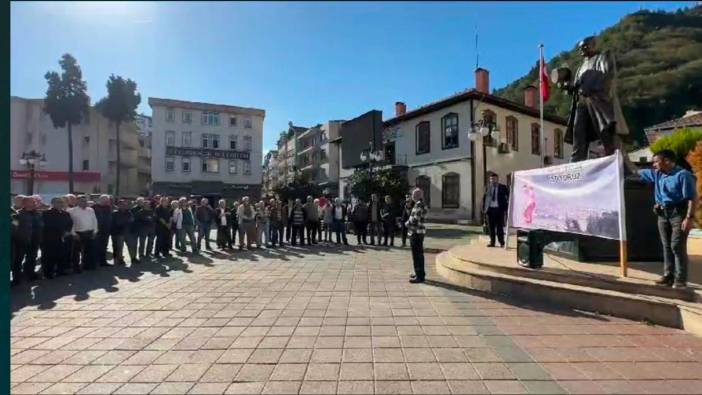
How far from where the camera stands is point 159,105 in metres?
47.0

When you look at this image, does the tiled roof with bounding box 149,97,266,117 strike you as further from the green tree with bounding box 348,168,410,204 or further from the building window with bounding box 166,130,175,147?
the green tree with bounding box 348,168,410,204

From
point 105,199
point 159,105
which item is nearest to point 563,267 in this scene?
point 105,199

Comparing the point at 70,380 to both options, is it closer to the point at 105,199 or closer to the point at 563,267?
the point at 563,267

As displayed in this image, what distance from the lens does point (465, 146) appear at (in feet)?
87.2

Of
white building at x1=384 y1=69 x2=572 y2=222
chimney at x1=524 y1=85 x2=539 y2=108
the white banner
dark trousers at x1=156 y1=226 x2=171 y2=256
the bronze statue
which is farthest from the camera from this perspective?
chimney at x1=524 y1=85 x2=539 y2=108

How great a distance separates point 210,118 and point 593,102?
158 feet

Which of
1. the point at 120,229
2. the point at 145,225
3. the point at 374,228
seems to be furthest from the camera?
the point at 374,228

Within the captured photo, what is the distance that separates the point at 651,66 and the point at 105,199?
6717 cm

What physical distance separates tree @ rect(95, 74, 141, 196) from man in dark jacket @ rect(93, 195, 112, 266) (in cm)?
4346

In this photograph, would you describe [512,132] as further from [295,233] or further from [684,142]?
[295,233]

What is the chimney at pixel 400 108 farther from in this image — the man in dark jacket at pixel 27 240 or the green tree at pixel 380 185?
the man in dark jacket at pixel 27 240

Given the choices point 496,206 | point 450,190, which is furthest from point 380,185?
point 496,206

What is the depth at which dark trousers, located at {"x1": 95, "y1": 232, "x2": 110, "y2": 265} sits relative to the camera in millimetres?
9688

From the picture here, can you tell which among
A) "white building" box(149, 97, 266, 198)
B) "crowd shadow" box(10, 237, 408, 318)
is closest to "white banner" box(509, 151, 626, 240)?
"crowd shadow" box(10, 237, 408, 318)
